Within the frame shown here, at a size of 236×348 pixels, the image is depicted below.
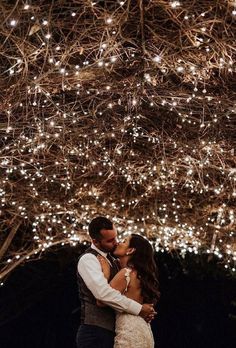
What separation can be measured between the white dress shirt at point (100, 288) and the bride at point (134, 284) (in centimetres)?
8

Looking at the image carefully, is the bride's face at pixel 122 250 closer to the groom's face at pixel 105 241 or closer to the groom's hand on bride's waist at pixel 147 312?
the groom's face at pixel 105 241

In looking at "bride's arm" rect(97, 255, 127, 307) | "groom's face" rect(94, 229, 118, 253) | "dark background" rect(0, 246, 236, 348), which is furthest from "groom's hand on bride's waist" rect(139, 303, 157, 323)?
"dark background" rect(0, 246, 236, 348)

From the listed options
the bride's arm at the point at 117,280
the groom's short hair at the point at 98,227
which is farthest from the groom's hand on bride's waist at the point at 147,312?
the groom's short hair at the point at 98,227

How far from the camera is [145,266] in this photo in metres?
4.02

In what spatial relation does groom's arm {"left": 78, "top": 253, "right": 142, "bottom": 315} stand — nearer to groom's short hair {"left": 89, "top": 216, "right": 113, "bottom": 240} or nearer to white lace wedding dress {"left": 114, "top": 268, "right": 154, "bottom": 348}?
white lace wedding dress {"left": 114, "top": 268, "right": 154, "bottom": 348}

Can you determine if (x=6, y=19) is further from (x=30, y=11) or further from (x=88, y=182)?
(x=88, y=182)

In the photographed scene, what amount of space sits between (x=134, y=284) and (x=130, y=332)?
329 millimetres

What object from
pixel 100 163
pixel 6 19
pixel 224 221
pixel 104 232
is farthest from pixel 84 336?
pixel 224 221

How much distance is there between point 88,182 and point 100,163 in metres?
0.79

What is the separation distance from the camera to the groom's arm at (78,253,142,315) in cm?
375

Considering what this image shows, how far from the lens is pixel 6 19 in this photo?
12.7 feet

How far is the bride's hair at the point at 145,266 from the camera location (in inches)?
158

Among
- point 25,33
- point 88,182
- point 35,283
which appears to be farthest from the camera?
point 35,283

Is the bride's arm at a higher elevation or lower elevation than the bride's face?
lower
